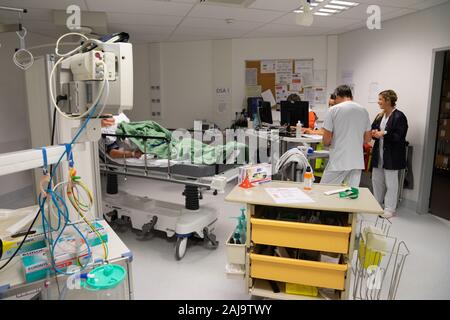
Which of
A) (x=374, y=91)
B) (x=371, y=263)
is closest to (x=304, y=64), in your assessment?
(x=374, y=91)

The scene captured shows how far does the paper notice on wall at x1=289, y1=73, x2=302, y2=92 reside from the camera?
579 cm

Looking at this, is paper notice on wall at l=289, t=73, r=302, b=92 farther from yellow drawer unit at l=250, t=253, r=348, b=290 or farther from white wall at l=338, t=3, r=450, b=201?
yellow drawer unit at l=250, t=253, r=348, b=290

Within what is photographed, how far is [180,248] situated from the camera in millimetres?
2836

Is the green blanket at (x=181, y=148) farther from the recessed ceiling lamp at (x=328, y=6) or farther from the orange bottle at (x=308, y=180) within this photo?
the recessed ceiling lamp at (x=328, y=6)

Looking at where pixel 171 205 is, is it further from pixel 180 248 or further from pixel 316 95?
pixel 316 95

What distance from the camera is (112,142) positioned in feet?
10.8

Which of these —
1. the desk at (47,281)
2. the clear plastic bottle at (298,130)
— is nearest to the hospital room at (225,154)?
the desk at (47,281)

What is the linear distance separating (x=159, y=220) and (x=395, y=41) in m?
3.83

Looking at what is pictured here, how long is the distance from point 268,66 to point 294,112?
76.5 inches

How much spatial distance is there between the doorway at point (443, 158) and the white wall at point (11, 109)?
5177 millimetres

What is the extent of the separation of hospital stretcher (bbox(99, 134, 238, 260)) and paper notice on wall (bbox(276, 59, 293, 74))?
11.1ft

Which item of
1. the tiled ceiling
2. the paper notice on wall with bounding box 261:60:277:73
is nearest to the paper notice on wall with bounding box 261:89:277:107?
the paper notice on wall with bounding box 261:60:277:73

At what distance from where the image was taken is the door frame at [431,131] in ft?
12.3
